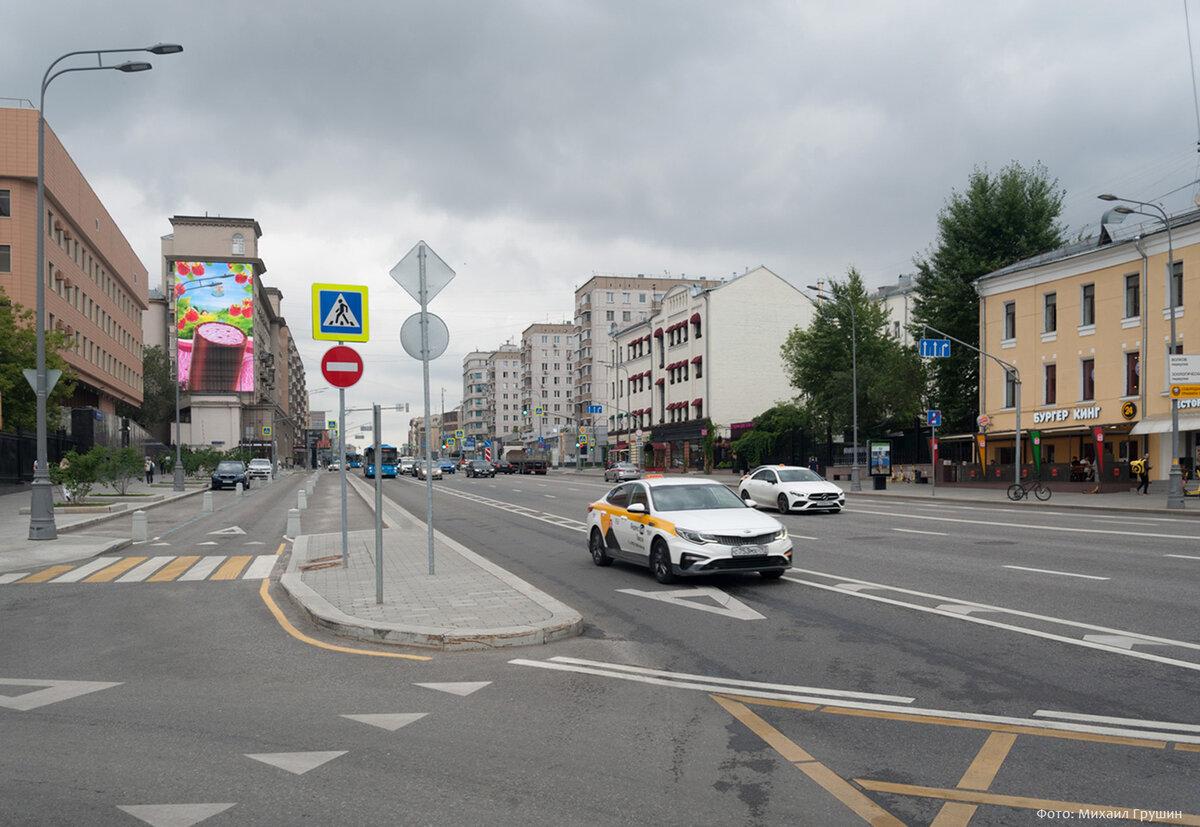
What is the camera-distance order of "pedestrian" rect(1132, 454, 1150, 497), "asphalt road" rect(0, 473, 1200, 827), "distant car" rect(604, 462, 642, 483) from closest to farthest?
"asphalt road" rect(0, 473, 1200, 827)
"pedestrian" rect(1132, 454, 1150, 497)
"distant car" rect(604, 462, 642, 483)

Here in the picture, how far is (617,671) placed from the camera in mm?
7238

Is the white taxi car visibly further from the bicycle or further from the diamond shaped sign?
the bicycle

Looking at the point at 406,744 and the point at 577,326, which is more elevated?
the point at 577,326

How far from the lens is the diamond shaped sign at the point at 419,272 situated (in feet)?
35.2

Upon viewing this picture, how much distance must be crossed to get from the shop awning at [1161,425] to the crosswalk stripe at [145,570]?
33.2 m

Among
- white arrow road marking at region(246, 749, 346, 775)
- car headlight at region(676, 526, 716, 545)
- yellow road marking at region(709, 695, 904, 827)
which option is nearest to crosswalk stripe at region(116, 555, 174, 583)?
car headlight at region(676, 526, 716, 545)

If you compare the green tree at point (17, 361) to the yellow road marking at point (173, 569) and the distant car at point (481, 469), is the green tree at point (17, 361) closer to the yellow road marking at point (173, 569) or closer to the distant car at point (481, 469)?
the yellow road marking at point (173, 569)

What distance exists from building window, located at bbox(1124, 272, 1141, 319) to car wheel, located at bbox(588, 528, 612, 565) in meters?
31.2

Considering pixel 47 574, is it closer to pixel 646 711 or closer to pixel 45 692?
pixel 45 692

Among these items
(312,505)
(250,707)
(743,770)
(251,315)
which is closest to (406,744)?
(250,707)

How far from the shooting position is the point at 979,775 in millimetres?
4703

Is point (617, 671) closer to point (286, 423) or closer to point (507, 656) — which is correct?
point (507, 656)

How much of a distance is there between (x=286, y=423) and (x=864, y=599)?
154979 mm

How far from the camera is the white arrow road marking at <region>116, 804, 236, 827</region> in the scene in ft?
13.8
